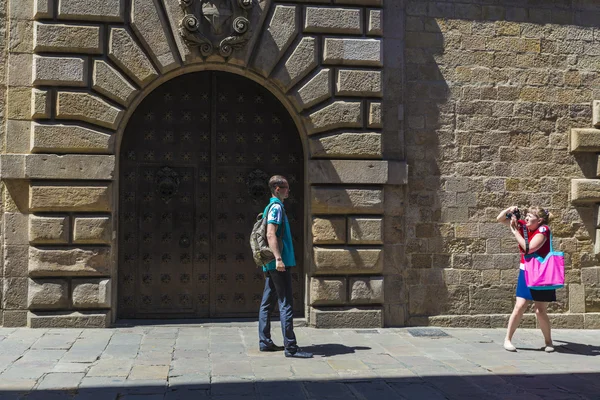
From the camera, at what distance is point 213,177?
362 inches

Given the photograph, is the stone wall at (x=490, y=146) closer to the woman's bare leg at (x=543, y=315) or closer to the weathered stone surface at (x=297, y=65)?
the weathered stone surface at (x=297, y=65)

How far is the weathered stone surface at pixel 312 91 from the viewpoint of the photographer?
29.2 ft

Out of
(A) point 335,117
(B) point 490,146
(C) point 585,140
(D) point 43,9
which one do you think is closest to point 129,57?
(D) point 43,9

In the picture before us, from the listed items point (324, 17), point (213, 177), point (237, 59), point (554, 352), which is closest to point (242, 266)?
point (213, 177)

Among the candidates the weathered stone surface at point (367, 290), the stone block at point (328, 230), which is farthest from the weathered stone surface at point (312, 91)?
the weathered stone surface at point (367, 290)

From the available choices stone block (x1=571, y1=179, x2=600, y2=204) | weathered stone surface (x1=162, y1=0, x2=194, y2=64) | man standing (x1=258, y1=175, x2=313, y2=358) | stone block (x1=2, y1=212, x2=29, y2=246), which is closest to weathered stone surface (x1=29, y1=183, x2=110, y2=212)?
stone block (x1=2, y1=212, x2=29, y2=246)

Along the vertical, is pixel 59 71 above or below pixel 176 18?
below

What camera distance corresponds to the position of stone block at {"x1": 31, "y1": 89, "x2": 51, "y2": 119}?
27.3 feet

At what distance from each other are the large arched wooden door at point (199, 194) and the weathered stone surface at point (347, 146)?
0.59 metres

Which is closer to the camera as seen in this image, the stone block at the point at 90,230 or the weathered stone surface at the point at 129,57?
the stone block at the point at 90,230

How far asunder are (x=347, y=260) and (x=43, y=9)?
464 centimetres

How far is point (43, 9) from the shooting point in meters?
8.32

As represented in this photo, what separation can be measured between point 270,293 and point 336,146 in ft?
7.98

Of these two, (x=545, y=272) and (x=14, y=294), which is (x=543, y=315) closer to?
(x=545, y=272)
